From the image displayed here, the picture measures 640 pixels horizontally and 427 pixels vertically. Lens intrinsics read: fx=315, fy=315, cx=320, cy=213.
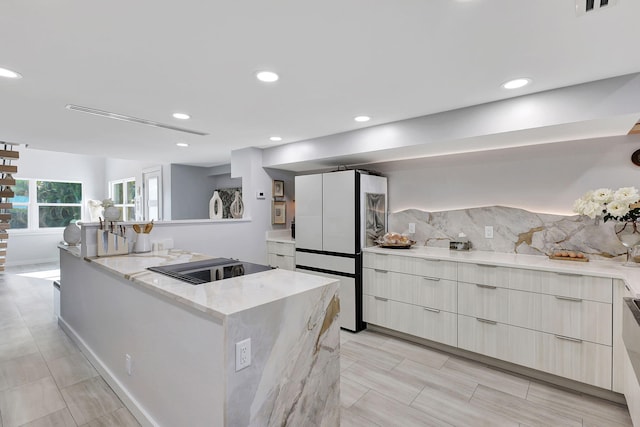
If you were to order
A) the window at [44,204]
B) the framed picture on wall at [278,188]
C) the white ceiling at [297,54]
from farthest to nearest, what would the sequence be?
1. the window at [44,204]
2. the framed picture on wall at [278,188]
3. the white ceiling at [297,54]

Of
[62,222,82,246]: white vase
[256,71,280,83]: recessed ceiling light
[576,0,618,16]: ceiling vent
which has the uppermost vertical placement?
[256,71,280,83]: recessed ceiling light

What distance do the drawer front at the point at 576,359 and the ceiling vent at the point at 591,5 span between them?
203 centimetres

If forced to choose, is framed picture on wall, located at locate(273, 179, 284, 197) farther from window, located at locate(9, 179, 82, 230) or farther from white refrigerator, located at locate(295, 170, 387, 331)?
A: window, located at locate(9, 179, 82, 230)

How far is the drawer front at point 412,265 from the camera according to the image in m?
2.78

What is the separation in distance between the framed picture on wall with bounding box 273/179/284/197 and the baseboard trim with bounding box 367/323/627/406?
245 cm

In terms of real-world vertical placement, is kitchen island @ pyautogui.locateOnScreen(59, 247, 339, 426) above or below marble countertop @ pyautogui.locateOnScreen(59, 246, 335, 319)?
below

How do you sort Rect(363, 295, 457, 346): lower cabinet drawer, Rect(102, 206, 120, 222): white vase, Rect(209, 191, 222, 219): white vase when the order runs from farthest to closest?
1. Rect(209, 191, 222, 219): white vase
2. Rect(363, 295, 457, 346): lower cabinet drawer
3. Rect(102, 206, 120, 222): white vase

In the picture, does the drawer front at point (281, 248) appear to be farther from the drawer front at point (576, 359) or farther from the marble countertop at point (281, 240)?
the drawer front at point (576, 359)

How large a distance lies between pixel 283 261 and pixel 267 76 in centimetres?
263

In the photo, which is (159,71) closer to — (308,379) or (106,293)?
(106,293)

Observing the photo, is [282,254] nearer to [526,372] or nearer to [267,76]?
[267,76]

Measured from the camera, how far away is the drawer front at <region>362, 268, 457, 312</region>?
2.78m

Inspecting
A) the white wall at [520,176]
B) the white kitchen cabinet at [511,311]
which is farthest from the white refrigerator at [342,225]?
the white wall at [520,176]

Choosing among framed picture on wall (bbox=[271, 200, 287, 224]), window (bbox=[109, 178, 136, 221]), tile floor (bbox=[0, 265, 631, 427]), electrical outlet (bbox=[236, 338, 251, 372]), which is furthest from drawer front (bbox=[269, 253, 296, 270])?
window (bbox=[109, 178, 136, 221])
